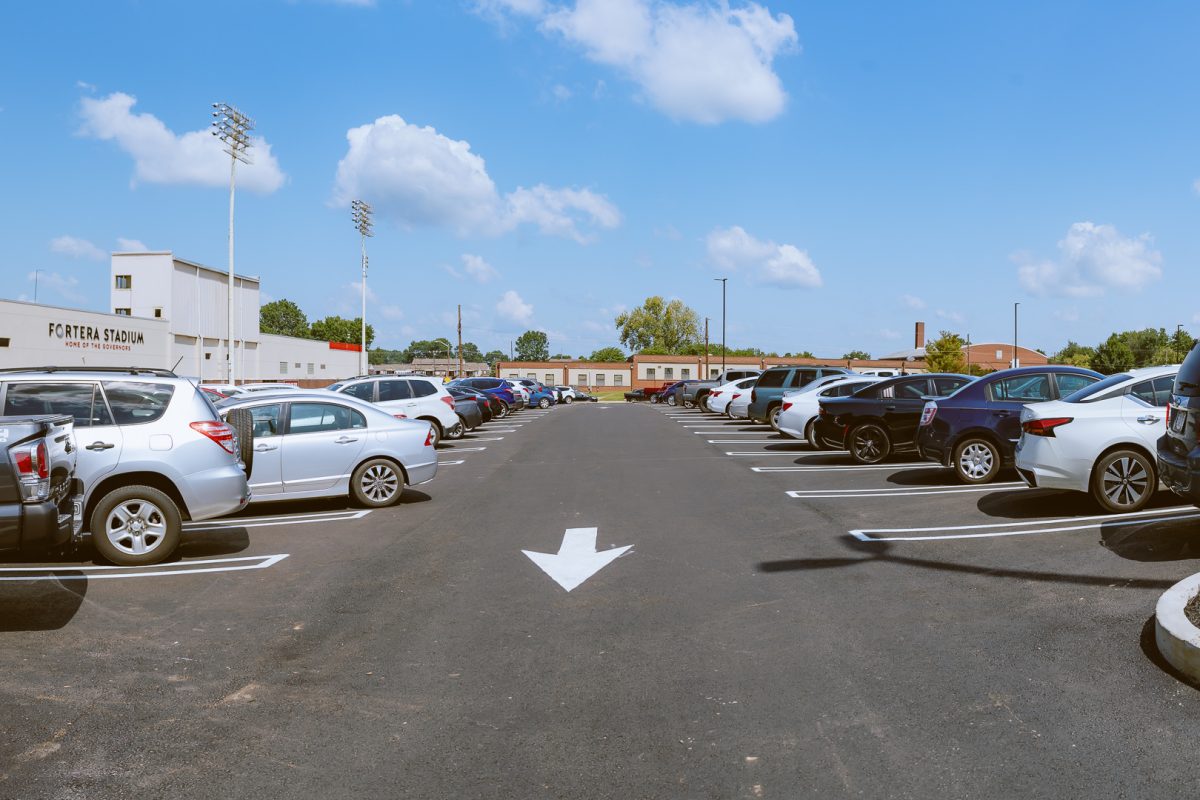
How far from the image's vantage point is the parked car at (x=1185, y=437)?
697 centimetres

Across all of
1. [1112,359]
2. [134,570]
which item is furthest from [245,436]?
[1112,359]

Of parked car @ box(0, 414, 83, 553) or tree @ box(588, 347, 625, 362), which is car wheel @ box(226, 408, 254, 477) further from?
tree @ box(588, 347, 625, 362)

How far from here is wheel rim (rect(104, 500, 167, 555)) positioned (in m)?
8.22

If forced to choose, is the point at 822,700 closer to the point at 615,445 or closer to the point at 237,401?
the point at 237,401

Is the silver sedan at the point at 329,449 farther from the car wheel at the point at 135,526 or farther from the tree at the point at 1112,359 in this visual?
the tree at the point at 1112,359

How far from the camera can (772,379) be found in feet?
89.1

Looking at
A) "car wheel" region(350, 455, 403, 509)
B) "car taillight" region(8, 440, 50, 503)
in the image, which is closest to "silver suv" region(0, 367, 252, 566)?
"car taillight" region(8, 440, 50, 503)

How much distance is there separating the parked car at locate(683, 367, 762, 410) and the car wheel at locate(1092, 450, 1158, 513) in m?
30.8

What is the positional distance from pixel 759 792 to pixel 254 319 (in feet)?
229

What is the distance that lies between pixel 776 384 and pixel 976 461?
13975 millimetres

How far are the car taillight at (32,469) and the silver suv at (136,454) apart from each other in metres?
2.11

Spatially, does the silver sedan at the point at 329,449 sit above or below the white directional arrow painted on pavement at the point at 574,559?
above

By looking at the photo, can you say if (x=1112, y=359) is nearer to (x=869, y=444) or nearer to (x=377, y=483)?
(x=869, y=444)

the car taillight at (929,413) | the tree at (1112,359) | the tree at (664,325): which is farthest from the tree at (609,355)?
the car taillight at (929,413)
